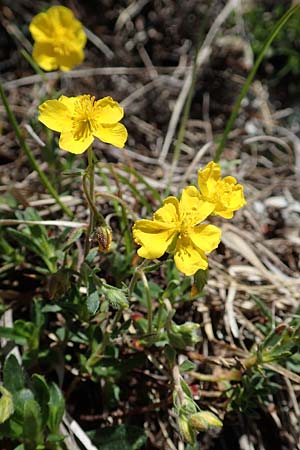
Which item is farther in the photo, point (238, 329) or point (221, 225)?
point (221, 225)

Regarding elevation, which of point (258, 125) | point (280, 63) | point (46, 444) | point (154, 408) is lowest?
point (46, 444)

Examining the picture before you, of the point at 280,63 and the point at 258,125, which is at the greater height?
the point at 280,63

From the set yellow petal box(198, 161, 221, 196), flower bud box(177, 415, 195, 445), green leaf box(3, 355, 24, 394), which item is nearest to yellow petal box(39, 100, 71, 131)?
yellow petal box(198, 161, 221, 196)

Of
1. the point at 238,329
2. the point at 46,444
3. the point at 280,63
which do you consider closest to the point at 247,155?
the point at 280,63

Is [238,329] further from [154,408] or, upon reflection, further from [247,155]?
[247,155]

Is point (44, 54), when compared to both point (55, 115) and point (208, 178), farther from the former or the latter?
point (208, 178)

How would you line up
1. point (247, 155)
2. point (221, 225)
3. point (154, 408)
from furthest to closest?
point (247, 155) < point (221, 225) < point (154, 408)

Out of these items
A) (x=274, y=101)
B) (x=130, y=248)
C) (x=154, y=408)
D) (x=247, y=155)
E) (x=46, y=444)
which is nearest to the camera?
(x=46, y=444)

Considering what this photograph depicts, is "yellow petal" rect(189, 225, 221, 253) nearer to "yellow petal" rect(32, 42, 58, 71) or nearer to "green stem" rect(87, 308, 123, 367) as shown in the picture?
"green stem" rect(87, 308, 123, 367)
